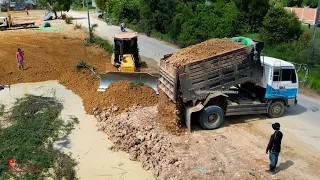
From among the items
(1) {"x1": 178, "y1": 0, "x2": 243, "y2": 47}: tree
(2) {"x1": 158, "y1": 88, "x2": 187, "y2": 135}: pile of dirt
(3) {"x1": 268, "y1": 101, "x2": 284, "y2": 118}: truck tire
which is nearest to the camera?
(2) {"x1": 158, "y1": 88, "x2": 187, "y2": 135}: pile of dirt

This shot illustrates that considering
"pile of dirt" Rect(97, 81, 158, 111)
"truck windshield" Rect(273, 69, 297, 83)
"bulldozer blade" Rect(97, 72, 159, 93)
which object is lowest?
"pile of dirt" Rect(97, 81, 158, 111)

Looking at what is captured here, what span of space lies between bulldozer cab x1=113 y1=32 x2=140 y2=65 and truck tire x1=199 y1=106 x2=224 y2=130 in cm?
790

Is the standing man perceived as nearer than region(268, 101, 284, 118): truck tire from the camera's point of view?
Yes

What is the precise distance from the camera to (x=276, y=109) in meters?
12.6

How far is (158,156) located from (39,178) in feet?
12.1

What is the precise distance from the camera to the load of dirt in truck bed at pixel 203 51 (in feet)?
36.6

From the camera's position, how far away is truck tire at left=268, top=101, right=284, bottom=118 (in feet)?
40.9

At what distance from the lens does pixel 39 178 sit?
8.95m

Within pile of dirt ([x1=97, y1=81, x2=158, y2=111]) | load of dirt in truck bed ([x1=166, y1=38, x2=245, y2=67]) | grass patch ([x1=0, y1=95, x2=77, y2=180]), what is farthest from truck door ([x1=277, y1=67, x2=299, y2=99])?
grass patch ([x1=0, y1=95, x2=77, y2=180])

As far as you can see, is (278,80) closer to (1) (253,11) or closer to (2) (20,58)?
(2) (20,58)

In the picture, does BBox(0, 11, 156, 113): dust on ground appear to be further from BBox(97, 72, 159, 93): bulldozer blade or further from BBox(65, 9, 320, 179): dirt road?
BBox(65, 9, 320, 179): dirt road

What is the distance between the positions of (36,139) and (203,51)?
7051 mm

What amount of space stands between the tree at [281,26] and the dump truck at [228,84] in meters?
11.8

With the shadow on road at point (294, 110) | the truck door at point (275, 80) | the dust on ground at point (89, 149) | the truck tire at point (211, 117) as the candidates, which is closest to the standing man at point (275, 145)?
the truck tire at point (211, 117)
